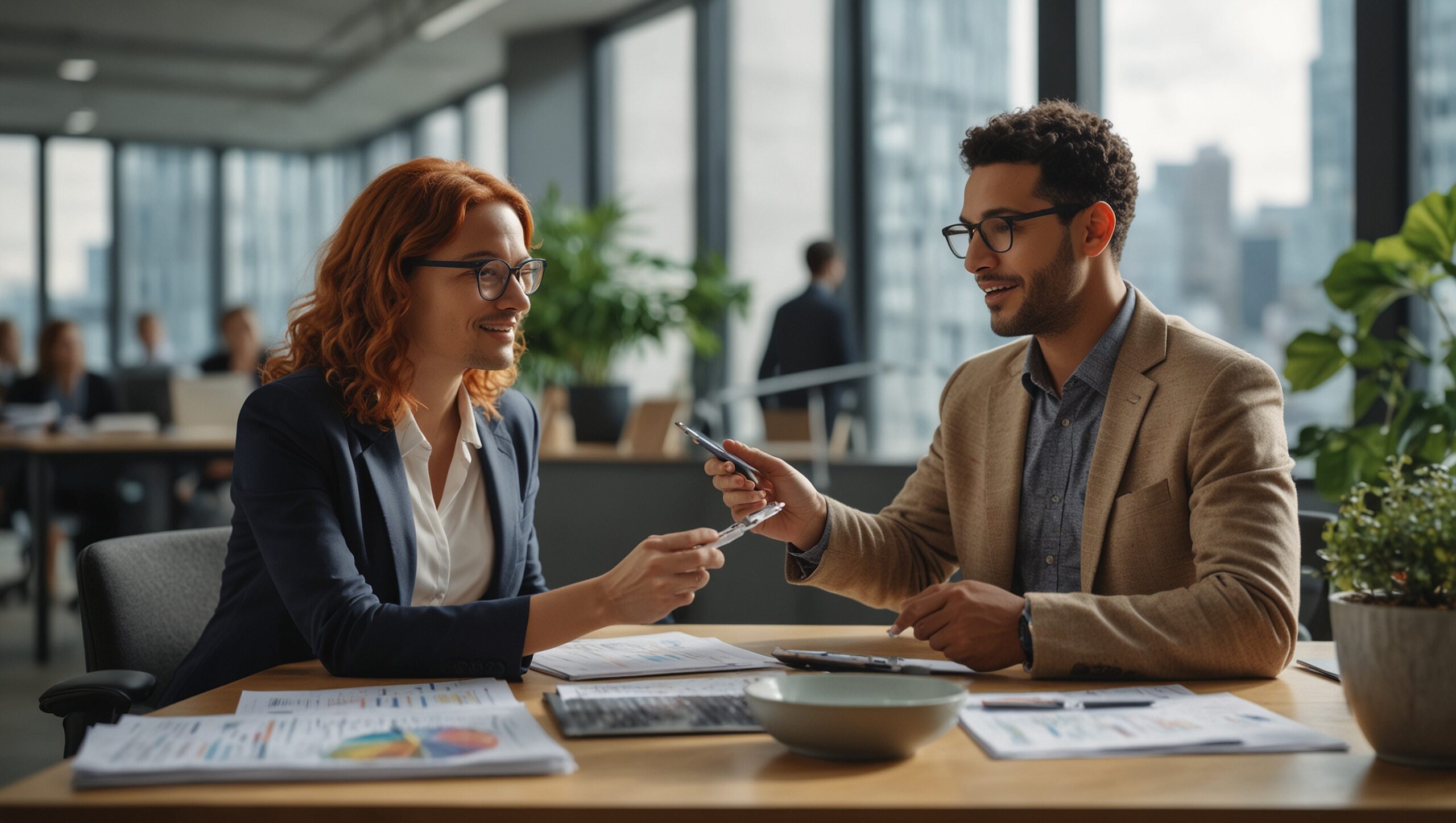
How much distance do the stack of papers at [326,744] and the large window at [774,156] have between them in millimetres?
6304

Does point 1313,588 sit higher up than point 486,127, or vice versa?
point 486,127

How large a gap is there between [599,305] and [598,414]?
70 centimetres

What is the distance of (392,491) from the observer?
1587mm

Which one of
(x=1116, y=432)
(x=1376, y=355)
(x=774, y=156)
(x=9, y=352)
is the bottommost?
(x=1116, y=432)

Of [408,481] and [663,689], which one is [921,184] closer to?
[408,481]

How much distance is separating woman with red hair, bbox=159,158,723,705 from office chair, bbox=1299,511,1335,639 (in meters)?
1.06

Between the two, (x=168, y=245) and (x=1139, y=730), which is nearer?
(x=1139, y=730)

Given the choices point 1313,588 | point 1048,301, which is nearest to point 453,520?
point 1048,301

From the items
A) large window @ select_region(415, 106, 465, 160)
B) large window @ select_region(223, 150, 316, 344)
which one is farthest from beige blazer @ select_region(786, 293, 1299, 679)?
large window @ select_region(223, 150, 316, 344)

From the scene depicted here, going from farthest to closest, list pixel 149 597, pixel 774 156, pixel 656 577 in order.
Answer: pixel 774 156 < pixel 149 597 < pixel 656 577

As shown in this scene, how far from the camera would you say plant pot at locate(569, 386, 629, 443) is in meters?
6.28

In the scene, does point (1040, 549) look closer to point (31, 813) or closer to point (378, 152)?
point (31, 813)

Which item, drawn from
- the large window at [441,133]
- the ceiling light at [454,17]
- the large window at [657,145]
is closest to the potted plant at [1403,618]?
the large window at [657,145]

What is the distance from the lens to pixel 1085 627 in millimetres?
1354
